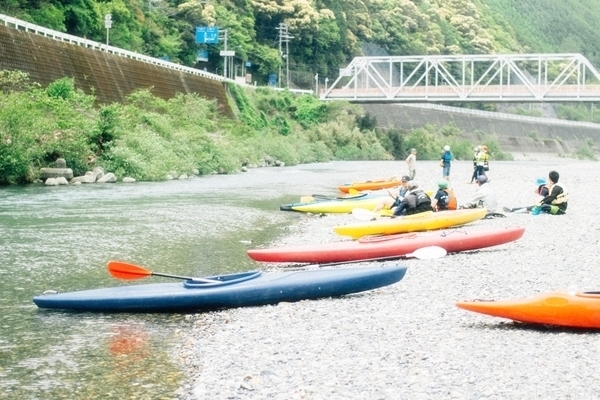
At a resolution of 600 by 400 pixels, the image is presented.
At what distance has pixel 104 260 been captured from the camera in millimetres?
11484

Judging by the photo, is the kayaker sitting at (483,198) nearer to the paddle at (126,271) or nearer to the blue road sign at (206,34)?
the paddle at (126,271)

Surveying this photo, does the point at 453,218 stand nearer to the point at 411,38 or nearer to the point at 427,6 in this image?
the point at 411,38

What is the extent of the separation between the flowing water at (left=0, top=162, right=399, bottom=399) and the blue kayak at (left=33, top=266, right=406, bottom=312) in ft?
0.43

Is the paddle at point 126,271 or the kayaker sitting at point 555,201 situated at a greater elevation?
the kayaker sitting at point 555,201

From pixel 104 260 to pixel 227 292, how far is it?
12.5ft

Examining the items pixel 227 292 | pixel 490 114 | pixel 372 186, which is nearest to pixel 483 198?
pixel 227 292

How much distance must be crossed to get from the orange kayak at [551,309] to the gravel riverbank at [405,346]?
112 millimetres

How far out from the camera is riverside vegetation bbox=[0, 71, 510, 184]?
25125 millimetres

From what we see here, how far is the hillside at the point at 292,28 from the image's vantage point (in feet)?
159

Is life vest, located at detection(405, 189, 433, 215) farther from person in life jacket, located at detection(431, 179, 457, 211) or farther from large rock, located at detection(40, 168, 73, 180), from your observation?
large rock, located at detection(40, 168, 73, 180)

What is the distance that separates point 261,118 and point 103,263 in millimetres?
48653

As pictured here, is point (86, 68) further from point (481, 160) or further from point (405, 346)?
point (405, 346)

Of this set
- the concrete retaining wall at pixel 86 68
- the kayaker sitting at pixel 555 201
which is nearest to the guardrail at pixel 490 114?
the concrete retaining wall at pixel 86 68

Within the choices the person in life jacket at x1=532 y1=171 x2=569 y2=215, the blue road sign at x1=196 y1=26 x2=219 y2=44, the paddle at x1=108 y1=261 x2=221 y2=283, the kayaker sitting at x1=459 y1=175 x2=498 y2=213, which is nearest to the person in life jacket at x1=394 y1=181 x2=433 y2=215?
the kayaker sitting at x1=459 y1=175 x2=498 y2=213
